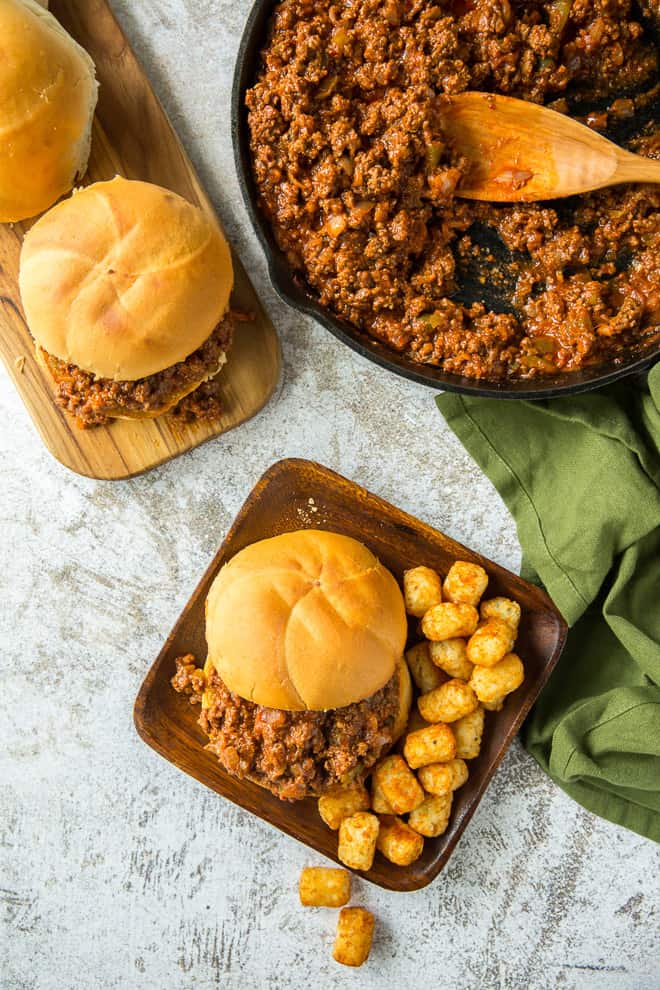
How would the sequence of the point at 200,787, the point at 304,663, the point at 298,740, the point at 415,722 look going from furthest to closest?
the point at 200,787 → the point at 415,722 → the point at 298,740 → the point at 304,663

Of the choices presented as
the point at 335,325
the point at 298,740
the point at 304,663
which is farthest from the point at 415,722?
the point at 335,325

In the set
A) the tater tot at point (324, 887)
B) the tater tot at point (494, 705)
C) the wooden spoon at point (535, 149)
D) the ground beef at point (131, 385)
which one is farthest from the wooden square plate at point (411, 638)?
the wooden spoon at point (535, 149)

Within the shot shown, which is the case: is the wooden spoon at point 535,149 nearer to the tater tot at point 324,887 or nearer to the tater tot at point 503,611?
the tater tot at point 503,611

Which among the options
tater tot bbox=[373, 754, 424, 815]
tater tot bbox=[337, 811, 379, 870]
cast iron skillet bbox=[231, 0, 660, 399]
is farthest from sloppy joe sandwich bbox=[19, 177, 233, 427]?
tater tot bbox=[337, 811, 379, 870]

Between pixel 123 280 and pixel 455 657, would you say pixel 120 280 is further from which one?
pixel 455 657

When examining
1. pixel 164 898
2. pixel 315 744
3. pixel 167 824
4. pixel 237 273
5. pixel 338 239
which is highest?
pixel 338 239

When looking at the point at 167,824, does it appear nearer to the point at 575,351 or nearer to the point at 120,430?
the point at 120,430

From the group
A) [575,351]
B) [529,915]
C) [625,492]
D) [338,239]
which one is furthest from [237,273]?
[529,915]
